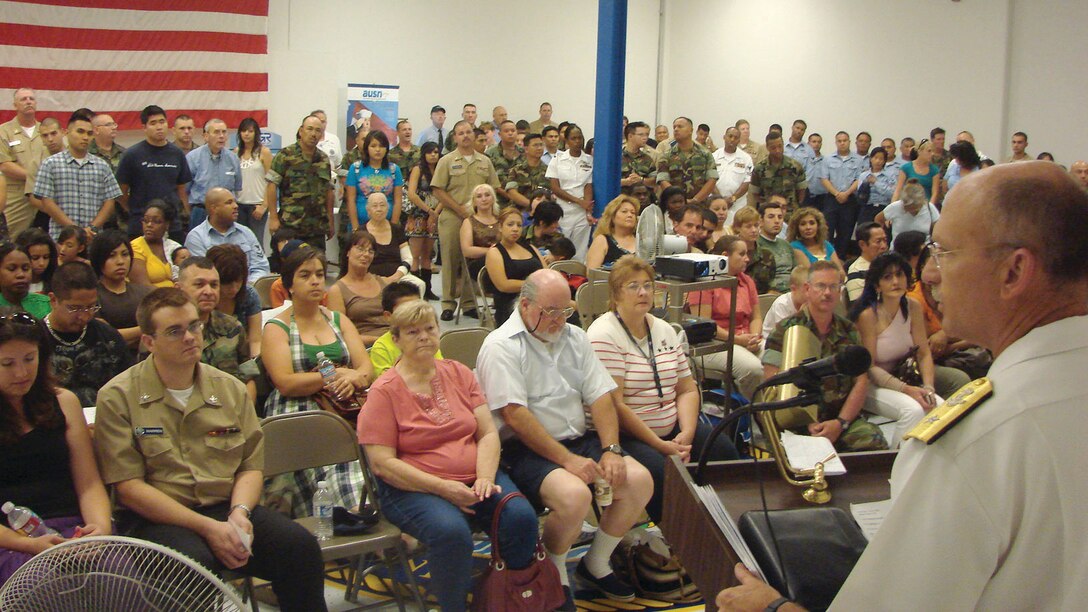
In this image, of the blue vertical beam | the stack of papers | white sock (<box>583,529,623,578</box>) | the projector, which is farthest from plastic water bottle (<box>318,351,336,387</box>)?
the blue vertical beam

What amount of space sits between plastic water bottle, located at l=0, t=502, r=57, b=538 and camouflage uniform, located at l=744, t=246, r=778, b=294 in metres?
4.28

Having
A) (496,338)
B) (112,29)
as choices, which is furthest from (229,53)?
(496,338)

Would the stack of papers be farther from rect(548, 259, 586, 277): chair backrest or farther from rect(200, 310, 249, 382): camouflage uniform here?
rect(548, 259, 586, 277): chair backrest

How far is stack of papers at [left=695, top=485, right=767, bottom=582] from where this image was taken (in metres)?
1.46

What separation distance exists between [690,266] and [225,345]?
1.98 m

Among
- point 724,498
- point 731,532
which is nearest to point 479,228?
point 724,498

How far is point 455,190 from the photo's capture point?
25.9 ft

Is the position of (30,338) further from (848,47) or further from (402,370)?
(848,47)

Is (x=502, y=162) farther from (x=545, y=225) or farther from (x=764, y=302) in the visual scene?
(x=764, y=302)

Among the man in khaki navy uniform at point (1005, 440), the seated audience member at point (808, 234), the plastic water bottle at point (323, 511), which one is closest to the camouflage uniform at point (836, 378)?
the plastic water bottle at point (323, 511)

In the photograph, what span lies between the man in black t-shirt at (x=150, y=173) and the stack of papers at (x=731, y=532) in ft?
19.3

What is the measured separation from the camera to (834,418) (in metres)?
3.91

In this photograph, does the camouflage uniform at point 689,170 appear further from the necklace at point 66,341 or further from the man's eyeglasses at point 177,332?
the man's eyeglasses at point 177,332

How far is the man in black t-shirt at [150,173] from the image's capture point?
6730mm
